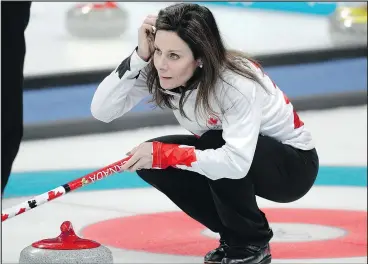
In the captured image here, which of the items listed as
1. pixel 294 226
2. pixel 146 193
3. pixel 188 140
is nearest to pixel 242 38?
pixel 146 193

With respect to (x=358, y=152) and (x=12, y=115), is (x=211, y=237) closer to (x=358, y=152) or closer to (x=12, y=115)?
(x=12, y=115)

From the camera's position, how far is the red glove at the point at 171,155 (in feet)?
8.64

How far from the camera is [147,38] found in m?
2.67

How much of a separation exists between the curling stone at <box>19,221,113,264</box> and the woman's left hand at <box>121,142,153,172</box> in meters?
0.21

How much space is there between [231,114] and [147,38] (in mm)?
287

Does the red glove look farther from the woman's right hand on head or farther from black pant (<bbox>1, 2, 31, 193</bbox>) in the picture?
black pant (<bbox>1, 2, 31, 193</bbox>)

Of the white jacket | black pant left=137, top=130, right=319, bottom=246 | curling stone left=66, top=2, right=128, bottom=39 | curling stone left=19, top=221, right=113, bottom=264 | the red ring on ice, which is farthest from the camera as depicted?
curling stone left=66, top=2, right=128, bottom=39

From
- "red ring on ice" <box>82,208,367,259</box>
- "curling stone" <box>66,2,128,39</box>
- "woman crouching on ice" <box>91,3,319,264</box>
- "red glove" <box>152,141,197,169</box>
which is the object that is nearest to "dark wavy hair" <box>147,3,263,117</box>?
"woman crouching on ice" <box>91,3,319,264</box>

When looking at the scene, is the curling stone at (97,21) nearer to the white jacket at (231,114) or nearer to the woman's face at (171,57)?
the white jacket at (231,114)

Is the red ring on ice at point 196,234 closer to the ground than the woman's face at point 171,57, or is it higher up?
closer to the ground

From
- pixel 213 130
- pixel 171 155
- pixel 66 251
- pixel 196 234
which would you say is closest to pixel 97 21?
pixel 196 234

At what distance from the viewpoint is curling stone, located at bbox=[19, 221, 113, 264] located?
8.24 ft

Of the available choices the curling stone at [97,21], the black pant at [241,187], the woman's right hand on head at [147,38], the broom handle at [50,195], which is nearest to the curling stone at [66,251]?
the broom handle at [50,195]

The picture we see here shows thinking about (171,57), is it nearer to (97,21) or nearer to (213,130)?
(213,130)
